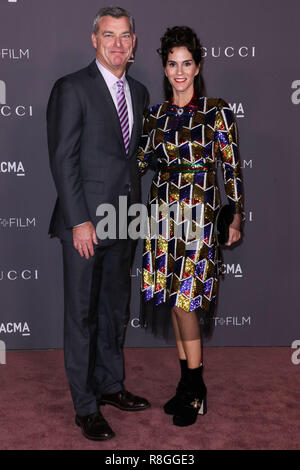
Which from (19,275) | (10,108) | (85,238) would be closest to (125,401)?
(85,238)

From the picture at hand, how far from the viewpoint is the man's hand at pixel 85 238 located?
2357 millimetres

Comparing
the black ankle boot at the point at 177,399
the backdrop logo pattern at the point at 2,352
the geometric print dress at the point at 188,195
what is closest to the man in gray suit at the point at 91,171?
the geometric print dress at the point at 188,195

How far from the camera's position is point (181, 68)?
245cm

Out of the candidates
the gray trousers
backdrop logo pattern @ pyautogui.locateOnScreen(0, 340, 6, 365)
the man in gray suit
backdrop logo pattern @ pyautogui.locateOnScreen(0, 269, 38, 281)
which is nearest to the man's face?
the man in gray suit

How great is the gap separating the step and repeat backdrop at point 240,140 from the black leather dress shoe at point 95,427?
4.00ft

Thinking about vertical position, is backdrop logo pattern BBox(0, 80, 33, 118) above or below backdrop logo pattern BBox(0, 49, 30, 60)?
below

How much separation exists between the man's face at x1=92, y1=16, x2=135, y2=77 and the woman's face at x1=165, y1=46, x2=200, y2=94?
21cm

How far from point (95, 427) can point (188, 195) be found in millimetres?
1177

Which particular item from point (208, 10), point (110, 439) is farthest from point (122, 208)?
point (208, 10)

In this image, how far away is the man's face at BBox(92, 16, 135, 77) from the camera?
236 centimetres

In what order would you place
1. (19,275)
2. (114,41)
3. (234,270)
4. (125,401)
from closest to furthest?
1. (114,41)
2. (125,401)
3. (19,275)
4. (234,270)

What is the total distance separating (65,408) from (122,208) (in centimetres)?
112

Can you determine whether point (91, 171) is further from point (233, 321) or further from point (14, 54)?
point (233, 321)

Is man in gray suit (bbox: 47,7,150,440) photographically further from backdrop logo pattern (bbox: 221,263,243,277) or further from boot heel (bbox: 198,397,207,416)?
backdrop logo pattern (bbox: 221,263,243,277)
